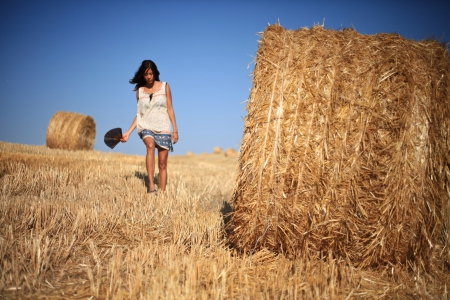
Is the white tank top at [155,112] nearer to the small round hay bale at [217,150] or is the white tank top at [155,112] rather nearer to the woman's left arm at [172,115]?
the woman's left arm at [172,115]

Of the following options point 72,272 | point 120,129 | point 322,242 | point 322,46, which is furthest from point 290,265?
point 120,129

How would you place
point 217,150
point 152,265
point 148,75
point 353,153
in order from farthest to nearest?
1. point 217,150
2. point 148,75
3. point 353,153
4. point 152,265

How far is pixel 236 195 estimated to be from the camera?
326cm

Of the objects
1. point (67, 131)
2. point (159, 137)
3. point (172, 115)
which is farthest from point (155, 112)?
point (67, 131)

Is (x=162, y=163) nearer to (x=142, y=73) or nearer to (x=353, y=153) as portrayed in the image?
(x=142, y=73)

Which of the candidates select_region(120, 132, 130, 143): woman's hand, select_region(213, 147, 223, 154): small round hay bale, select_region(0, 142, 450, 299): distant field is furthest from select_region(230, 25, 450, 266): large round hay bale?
select_region(213, 147, 223, 154): small round hay bale

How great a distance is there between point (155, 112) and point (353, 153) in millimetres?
3416

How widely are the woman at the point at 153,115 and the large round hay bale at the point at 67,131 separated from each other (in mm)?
8876

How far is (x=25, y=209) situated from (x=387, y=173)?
3.79m

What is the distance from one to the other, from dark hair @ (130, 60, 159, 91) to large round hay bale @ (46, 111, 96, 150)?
8.84m

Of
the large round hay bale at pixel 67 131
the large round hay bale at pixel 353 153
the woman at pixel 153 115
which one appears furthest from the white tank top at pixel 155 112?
the large round hay bale at pixel 67 131

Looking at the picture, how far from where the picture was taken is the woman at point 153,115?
17.4 ft

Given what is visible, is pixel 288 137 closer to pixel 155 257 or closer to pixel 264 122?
pixel 264 122

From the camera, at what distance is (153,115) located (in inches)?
211
